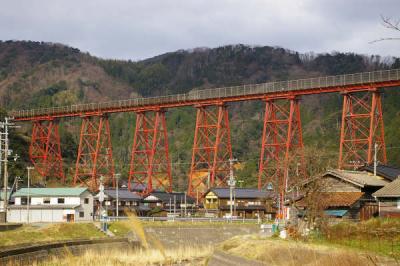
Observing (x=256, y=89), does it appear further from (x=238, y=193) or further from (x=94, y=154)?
(x=94, y=154)

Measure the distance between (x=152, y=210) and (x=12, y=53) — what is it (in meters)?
126

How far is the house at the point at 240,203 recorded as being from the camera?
50559 millimetres

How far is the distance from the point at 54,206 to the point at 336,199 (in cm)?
2421

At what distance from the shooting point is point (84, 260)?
20.7m

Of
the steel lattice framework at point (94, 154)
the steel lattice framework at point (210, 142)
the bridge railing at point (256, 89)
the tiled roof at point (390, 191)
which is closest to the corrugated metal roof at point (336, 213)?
the tiled roof at point (390, 191)

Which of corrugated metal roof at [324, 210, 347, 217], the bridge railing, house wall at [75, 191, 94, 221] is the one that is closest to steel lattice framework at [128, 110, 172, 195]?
the bridge railing

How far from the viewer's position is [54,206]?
45219 mm

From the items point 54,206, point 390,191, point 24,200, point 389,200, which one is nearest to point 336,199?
point 389,200

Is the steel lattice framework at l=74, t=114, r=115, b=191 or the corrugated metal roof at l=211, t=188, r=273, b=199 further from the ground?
the steel lattice framework at l=74, t=114, r=115, b=191

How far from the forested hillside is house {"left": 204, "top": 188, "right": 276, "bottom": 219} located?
3370cm

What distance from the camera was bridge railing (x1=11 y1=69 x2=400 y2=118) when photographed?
132ft

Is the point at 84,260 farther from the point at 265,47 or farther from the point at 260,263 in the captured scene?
the point at 265,47

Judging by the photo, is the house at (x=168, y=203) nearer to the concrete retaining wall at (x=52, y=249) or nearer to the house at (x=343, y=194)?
the concrete retaining wall at (x=52, y=249)

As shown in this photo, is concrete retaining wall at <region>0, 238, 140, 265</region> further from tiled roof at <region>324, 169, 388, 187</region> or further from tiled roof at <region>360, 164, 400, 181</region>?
tiled roof at <region>360, 164, 400, 181</region>
